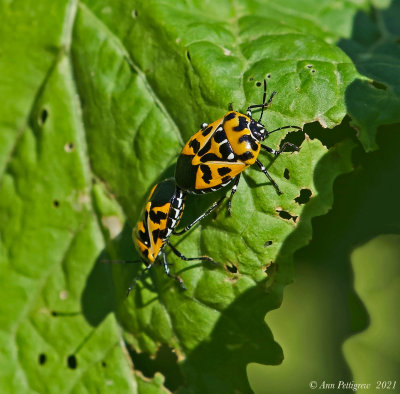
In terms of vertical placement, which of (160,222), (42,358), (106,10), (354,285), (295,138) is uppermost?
(106,10)

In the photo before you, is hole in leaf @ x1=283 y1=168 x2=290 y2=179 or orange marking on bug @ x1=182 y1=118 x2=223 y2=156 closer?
hole in leaf @ x1=283 y1=168 x2=290 y2=179

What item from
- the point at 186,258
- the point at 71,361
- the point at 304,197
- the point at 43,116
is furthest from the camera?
the point at 43,116

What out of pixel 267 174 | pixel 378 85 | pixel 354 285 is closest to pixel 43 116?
pixel 267 174

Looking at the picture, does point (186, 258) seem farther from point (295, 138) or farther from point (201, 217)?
point (295, 138)

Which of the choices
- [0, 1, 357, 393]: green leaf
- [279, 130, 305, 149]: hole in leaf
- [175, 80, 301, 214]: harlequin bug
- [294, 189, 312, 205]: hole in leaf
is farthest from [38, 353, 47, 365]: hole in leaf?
[279, 130, 305, 149]: hole in leaf

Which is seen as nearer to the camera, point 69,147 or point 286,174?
point 286,174

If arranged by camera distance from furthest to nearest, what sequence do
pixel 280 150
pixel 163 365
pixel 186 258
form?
pixel 163 365 → pixel 186 258 → pixel 280 150

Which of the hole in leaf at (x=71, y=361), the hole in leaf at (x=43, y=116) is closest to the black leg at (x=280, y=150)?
the hole in leaf at (x=43, y=116)

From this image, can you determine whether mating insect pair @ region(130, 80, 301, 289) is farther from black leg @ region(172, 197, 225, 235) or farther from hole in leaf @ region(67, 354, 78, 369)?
hole in leaf @ region(67, 354, 78, 369)

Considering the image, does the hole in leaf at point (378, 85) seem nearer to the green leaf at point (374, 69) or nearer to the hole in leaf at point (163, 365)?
the green leaf at point (374, 69)
